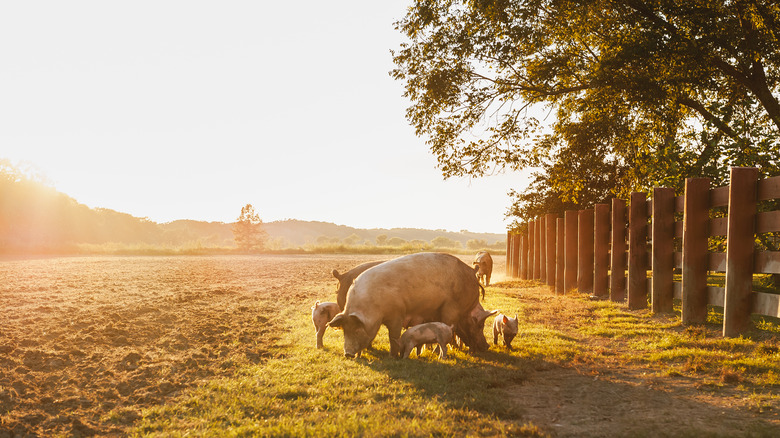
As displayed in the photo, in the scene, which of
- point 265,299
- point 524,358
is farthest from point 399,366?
point 265,299

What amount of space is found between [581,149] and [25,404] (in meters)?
15.2

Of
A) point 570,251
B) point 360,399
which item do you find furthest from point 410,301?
point 570,251

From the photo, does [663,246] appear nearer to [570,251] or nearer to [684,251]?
[684,251]

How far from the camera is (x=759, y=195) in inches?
338

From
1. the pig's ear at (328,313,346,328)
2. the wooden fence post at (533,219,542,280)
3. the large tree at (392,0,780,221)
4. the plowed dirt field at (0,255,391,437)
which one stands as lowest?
the plowed dirt field at (0,255,391,437)

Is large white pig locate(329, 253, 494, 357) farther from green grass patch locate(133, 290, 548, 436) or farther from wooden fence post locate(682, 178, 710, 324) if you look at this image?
wooden fence post locate(682, 178, 710, 324)

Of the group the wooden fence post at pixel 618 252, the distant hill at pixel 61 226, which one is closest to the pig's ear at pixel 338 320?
the wooden fence post at pixel 618 252

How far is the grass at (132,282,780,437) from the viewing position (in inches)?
210

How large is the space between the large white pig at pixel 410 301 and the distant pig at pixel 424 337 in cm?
21

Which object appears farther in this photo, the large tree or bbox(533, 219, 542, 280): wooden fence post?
bbox(533, 219, 542, 280): wooden fence post

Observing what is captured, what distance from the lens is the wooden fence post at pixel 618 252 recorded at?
43.9ft

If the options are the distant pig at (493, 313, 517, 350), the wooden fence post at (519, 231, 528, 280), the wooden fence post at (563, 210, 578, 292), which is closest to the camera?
the distant pig at (493, 313, 517, 350)

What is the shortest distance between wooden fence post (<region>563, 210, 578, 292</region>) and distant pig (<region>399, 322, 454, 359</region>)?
941 centimetres

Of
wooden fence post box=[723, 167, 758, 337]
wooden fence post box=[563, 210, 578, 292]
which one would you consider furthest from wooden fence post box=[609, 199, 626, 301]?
wooden fence post box=[723, 167, 758, 337]
